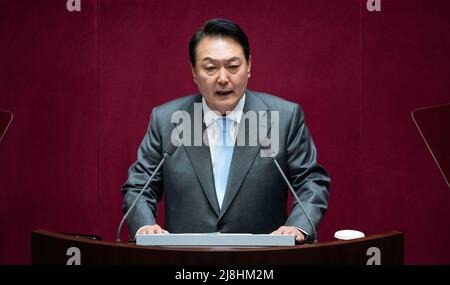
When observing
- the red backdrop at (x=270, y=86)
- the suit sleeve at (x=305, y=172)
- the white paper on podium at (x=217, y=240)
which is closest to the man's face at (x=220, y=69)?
the suit sleeve at (x=305, y=172)

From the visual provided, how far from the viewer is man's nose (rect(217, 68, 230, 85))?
2125mm

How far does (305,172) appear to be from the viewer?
216cm

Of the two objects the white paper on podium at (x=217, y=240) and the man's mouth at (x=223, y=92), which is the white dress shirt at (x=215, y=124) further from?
the white paper on podium at (x=217, y=240)

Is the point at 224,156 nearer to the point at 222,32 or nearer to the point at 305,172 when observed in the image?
the point at 305,172

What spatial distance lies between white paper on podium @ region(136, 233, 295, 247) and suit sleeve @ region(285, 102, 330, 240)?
0.45 m

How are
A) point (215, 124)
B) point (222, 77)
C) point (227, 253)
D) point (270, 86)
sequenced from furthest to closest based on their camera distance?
point (270, 86) < point (215, 124) < point (222, 77) < point (227, 253)

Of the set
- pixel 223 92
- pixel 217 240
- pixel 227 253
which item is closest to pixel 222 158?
pixel 223 92

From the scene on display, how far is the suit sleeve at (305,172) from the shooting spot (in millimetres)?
2035

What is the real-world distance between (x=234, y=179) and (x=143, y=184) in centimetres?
31

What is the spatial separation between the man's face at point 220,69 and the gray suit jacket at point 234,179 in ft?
0.41

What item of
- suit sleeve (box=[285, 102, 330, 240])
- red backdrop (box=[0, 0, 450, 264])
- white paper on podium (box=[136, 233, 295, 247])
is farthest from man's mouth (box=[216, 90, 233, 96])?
red backdrop (box=[0, 0, 450, 264])
